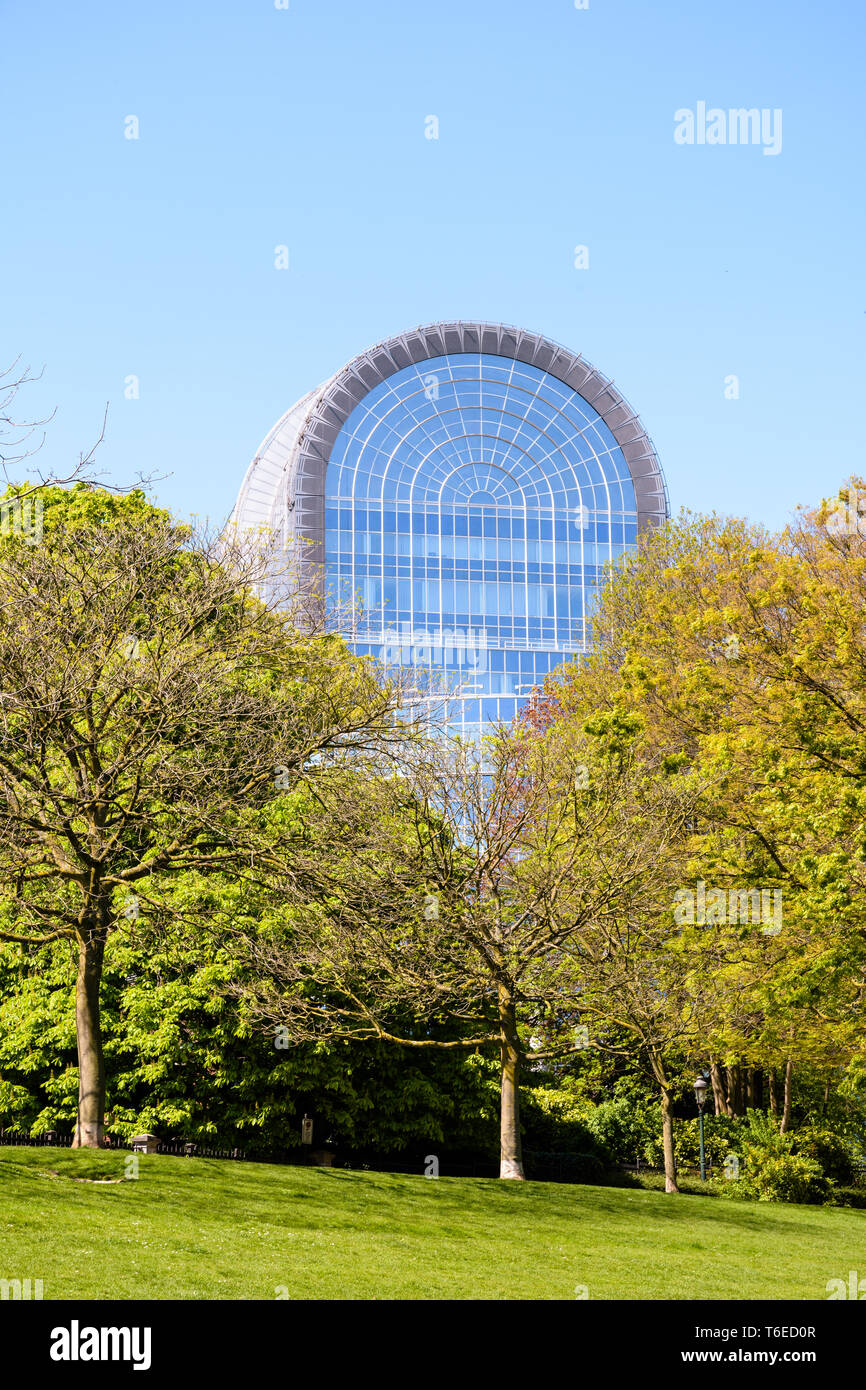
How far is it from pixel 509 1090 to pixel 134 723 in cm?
909

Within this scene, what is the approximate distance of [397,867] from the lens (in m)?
19.1

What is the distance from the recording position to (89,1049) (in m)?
16.9

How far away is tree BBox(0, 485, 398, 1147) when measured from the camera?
15422 mm

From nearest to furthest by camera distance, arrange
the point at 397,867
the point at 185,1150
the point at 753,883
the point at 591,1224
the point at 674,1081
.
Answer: the point at 591,1224 → the point at 753,883 → the point at 397,867 → the point at 185,1150 → the point at 674,1081

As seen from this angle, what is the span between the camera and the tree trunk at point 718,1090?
2862cm

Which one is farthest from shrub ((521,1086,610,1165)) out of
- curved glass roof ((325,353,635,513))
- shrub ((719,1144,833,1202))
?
curved glass roof ((325,353,635,513))

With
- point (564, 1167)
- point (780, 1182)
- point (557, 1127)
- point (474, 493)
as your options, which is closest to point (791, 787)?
point (564, 1167)

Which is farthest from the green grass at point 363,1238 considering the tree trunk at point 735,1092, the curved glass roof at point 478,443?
the curved glass roof at point 478,443

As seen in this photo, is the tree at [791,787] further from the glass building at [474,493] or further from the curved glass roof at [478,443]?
the curved glass roof at [478,443]
